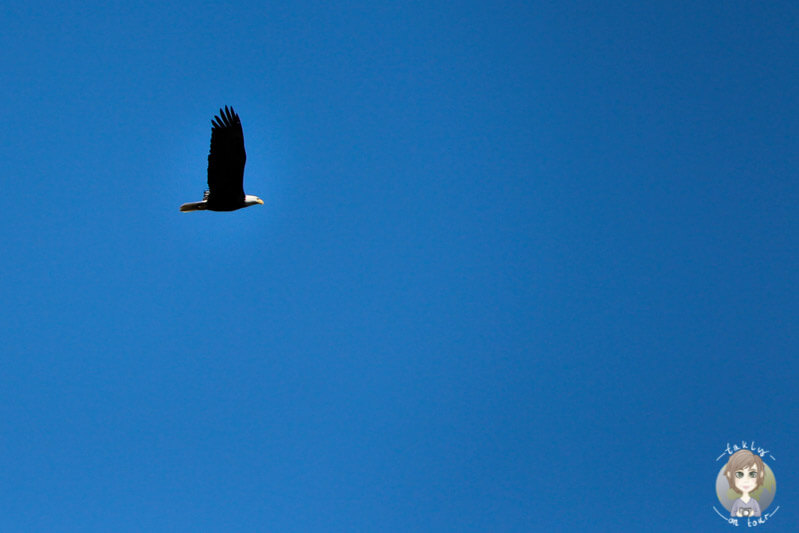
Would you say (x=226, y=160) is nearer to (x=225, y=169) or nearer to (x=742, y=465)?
(x=225, y=169)

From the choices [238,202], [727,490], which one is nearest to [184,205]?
[238,202]

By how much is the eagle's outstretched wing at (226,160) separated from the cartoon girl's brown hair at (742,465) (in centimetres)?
1989

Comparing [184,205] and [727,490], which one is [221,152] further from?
[727,490]

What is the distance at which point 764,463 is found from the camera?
3572cm

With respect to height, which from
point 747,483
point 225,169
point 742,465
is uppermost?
point 225,169

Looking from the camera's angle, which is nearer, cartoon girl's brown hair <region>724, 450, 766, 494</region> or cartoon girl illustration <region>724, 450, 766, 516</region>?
cartoon girl illustration <region>724, 450, 766, 516</region>

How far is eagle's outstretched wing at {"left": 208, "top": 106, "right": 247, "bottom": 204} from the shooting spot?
3478 centimetres

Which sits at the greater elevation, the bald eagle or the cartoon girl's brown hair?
the bald eagle

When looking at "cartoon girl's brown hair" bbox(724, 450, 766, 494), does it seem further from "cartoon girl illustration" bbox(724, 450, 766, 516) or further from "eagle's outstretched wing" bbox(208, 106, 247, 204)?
"eagle's outstretched wing" bbox(208, 106, 247, 204)

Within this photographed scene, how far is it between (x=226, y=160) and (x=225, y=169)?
13.4 inches

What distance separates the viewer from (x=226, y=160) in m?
35.2

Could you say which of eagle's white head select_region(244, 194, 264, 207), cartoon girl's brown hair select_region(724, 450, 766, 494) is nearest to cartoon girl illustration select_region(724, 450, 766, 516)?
cartoon girl's brown hair select_region(724, 450, 766, 494)

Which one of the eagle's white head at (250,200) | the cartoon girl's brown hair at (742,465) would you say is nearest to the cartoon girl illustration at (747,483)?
the cartoon girl's brown hair at (742,465)

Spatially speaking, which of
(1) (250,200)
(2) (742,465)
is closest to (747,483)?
(2) (742,465)
